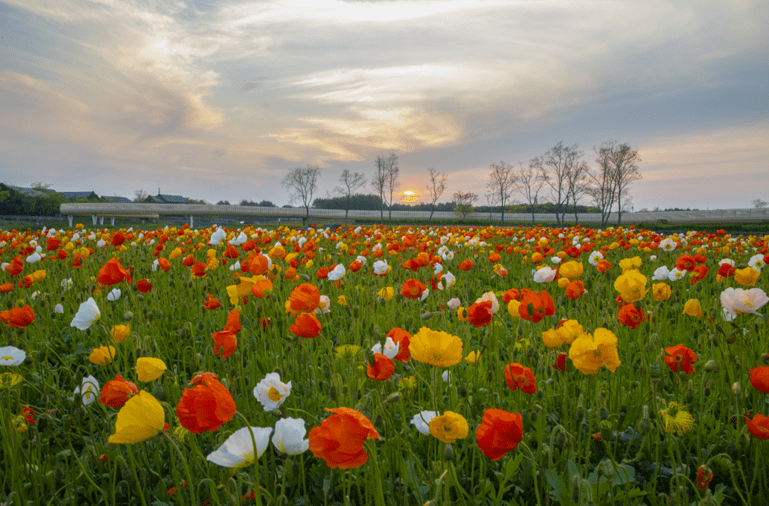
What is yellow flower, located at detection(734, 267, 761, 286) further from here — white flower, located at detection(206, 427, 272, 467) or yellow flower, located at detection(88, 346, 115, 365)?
yellow flower, located at detection(88, 346, 115, 365)

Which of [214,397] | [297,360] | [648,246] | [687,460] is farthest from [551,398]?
[648,246]

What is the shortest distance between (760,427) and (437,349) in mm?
1062

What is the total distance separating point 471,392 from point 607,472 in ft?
Result: 3.98

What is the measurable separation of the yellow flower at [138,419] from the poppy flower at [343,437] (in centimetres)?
40

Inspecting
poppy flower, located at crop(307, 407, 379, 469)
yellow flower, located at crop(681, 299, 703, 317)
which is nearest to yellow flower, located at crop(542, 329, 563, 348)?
poppy flower, located at crop(307, 407, 379, 469)

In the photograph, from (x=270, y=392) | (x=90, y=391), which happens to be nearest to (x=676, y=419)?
(x=270, y=392)

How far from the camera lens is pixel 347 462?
3.23ft

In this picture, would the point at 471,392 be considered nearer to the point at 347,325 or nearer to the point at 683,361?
the point at 683,361

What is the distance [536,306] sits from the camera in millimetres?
1964

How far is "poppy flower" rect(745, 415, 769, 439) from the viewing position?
1291mm

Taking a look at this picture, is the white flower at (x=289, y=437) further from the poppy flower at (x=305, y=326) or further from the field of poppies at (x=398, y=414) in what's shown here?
the poppy flower at (x=305, y=326)

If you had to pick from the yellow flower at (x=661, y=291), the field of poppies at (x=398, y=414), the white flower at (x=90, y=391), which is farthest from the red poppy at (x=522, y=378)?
the white flower at (x=90, y=391)

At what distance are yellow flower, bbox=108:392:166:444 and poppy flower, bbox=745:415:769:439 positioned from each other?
68.9 inches

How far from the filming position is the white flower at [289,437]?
114cm
